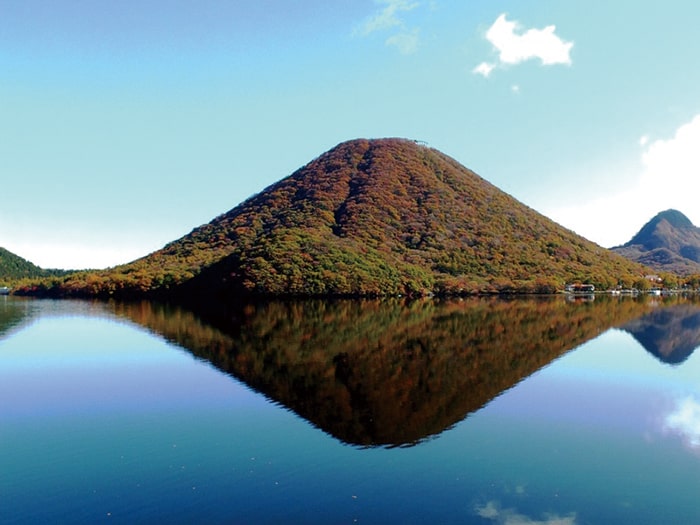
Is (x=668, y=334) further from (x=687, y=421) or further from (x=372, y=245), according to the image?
(x=372, y=245)

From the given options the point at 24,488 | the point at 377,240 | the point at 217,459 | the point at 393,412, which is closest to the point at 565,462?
the point at 393,412

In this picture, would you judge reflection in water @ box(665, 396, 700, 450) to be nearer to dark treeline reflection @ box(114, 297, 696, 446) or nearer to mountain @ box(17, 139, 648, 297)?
dark treeline reflection @ box(114, 297, 696, 446)

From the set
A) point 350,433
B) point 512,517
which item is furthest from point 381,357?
point 512,517

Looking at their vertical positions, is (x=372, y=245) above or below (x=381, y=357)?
above

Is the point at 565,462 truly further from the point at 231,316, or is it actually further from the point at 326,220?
the point at 326,220

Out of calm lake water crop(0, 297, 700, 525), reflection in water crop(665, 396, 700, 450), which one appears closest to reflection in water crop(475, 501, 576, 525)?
calm lake water crop(0, 297, 700, 525)

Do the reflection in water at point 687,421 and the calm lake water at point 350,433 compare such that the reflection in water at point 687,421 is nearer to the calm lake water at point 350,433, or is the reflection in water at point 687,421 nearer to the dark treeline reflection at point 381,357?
the calm lake water at point 350,433


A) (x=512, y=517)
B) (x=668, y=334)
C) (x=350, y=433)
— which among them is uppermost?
(x=668, y=334)

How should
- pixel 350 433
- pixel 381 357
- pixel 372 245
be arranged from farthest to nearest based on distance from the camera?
pixel 372 245 < pixel 381 357 < pixel 350 433
